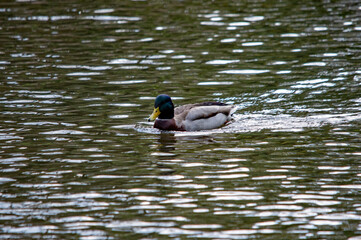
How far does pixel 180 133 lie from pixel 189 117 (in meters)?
0.39

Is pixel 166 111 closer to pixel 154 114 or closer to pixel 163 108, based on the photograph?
pixel 163 108

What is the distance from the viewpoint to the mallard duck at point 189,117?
45.0 feet

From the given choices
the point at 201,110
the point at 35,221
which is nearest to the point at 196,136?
the point at 201,110

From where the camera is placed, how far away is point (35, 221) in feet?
28.4

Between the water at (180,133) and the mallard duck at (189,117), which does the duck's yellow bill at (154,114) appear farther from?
the water at (180,133)

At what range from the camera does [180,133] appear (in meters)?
13.7

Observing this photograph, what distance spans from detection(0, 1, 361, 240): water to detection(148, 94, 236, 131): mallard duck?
0.25 metres

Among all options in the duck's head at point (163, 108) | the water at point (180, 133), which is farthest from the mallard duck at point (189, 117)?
the water at point (180, 133)

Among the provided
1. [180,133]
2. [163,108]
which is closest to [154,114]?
[163,108]

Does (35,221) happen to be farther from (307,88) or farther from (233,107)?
(307,88)

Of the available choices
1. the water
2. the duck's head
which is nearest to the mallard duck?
the duck's head

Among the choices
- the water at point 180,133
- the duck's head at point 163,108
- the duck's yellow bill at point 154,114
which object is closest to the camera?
the water at point 180,133

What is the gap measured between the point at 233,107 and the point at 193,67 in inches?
170

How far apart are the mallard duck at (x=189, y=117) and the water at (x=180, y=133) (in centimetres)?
25
